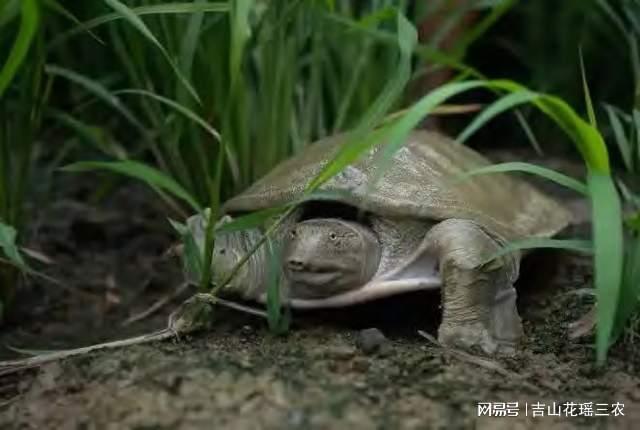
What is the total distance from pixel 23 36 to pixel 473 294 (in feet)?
2.61

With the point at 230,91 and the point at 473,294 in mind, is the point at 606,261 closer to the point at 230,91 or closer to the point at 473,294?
the point at 473,294

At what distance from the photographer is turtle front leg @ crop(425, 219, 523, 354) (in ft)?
4.39

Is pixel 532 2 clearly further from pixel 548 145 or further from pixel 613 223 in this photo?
pixel 613 223

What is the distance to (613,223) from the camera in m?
1.06

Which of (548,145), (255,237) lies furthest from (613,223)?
(548,145)

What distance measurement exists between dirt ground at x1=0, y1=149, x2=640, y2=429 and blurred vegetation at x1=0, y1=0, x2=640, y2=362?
0.39 ft

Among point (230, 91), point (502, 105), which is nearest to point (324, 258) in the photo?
point (230, 91)

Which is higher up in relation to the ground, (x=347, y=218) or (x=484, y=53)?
(x=484, y=53)

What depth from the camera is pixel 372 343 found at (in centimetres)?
125

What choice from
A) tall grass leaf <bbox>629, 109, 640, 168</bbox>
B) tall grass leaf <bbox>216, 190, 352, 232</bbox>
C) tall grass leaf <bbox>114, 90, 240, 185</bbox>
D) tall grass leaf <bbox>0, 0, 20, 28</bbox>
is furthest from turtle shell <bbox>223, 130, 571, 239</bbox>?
tall grass leaf <bbox>0, 0, 20, 28</bbox>

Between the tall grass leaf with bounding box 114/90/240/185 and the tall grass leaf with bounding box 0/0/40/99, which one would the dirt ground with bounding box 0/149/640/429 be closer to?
the tall grass leaf with bounding box 114/90/240/185

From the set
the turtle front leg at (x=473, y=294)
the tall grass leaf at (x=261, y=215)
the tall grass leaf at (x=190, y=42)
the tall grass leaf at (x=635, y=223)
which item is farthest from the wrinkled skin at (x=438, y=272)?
the tall grass leaf at (x=190, y=42)

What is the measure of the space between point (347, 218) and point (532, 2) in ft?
5.25

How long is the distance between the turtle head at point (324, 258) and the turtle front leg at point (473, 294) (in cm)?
13
